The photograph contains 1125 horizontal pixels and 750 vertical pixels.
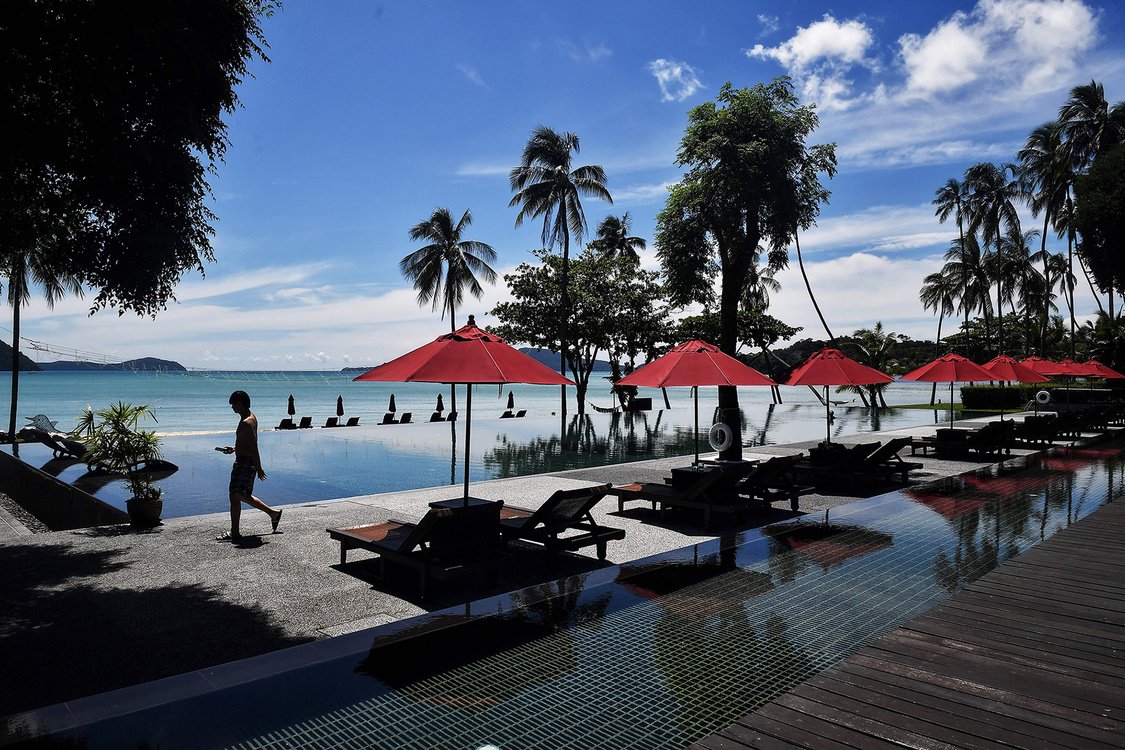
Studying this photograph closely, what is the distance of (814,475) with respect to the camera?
38.4 ft

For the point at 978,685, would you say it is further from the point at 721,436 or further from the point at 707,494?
the point at 721,436

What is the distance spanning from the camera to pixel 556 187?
2995cm

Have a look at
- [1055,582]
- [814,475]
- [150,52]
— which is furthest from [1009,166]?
[150,52]

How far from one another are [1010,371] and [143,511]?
62.2ft

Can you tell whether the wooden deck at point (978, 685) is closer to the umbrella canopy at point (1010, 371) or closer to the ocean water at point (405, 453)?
the ocean water at point (405, 453)

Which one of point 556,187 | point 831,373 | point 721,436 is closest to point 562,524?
point 721,436

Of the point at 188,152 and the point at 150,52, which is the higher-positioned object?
the point at 150,52

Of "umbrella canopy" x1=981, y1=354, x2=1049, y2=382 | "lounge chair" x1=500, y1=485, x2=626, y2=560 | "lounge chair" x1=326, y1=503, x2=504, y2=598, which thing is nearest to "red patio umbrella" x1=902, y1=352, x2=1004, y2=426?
"umbrella canopy" x1=981, y1=354, x2=1049, y2=382

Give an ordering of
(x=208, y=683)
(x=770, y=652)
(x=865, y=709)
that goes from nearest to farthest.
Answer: (x=865, y=709) < (x=208, y=683) < (x=770, y=652)

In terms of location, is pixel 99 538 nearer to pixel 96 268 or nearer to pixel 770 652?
A: pixel 96 268

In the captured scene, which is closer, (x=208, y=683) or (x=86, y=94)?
(x=208, y=683)

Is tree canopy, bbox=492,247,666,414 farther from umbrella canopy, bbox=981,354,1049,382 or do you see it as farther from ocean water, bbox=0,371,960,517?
umbrella canopy, bbox=981,354,1049,382

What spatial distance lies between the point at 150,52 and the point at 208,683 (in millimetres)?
5051

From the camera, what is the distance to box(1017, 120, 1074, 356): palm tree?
35.9m
